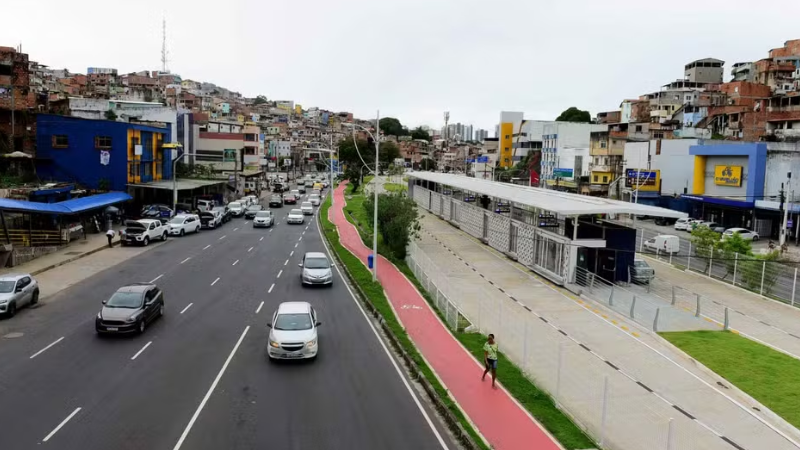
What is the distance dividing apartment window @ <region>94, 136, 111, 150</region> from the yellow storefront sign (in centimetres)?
5650

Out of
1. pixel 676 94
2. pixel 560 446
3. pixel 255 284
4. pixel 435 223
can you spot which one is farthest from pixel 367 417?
pixel 676 94

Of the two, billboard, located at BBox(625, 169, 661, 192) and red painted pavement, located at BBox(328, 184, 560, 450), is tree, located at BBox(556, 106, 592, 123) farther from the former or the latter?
red painted pavement, located at BBox(328, 184, 560, 450)

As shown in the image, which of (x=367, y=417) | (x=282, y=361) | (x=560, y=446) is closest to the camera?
(x=560, y=446)

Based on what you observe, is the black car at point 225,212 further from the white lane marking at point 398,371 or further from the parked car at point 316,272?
the white lane marking at point 398,371

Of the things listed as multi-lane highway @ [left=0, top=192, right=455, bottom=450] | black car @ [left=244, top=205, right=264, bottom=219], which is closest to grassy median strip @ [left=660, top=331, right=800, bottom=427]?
multi-lane highway @ [left=0, top=192, right=455, bottom=450]

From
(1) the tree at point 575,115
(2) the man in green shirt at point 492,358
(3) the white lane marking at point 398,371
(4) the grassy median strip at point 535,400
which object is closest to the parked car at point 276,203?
(3) the white lane marking at point 398,371

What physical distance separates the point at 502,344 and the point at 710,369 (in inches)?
247

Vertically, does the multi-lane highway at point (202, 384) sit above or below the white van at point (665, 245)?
below

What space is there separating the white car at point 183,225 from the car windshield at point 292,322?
2898cm

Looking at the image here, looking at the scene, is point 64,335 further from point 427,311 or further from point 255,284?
point 427,311

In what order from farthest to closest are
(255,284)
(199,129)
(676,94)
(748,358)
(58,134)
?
(676,94)
(199,129)
(58,134)
(255,284)
(748,358)

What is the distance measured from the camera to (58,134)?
50875 millimetres

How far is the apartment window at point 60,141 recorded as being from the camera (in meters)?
50.8

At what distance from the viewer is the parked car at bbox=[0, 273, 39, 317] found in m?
21.7
